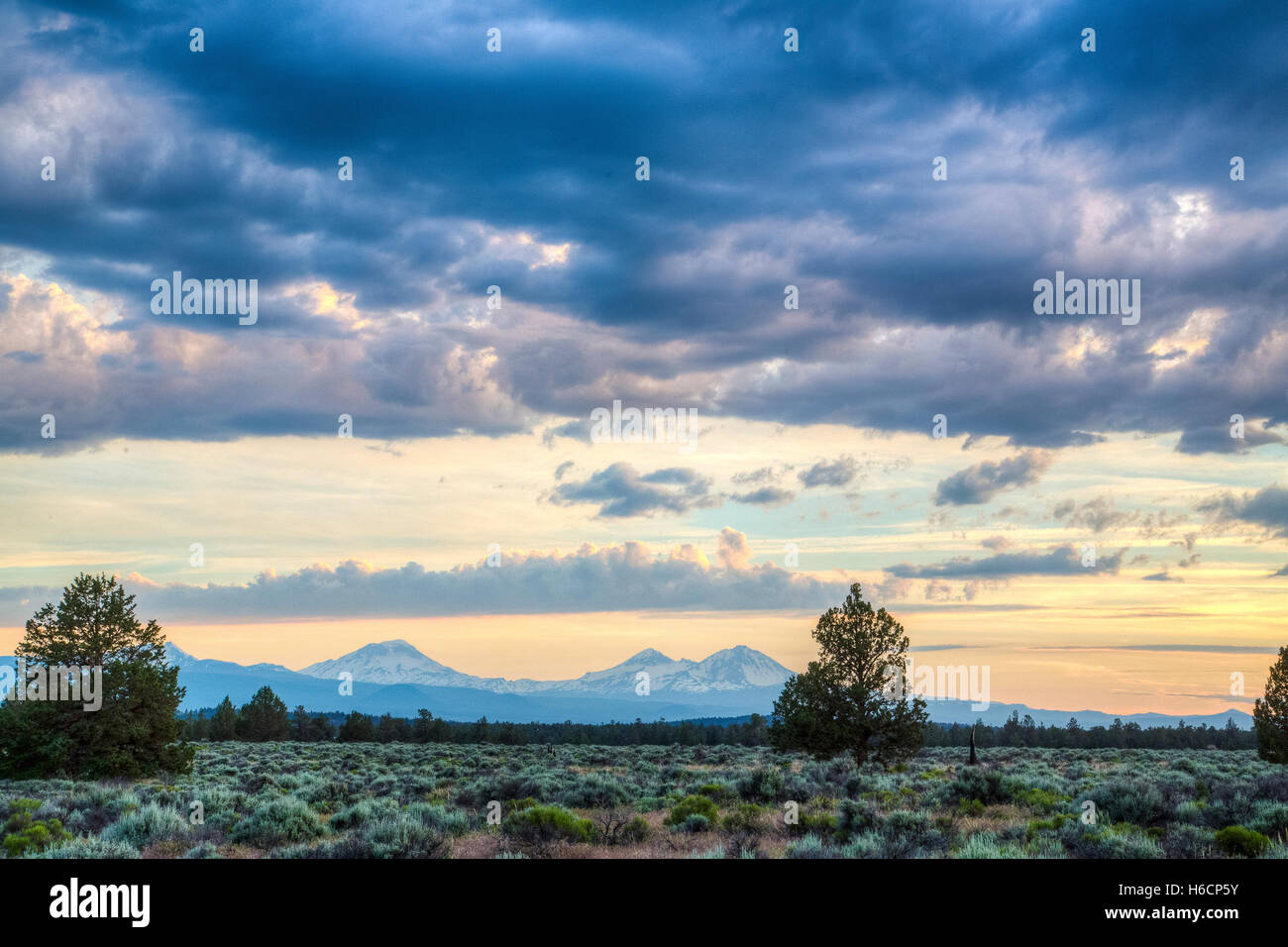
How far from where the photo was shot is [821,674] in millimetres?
32562

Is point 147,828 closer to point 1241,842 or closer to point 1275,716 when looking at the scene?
point 1241,842

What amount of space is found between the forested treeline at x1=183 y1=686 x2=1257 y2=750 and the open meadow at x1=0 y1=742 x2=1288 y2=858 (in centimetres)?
4455

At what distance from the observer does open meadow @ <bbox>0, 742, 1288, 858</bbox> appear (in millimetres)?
15633

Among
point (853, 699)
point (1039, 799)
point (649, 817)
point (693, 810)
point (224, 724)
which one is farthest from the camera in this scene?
point (224, 724)

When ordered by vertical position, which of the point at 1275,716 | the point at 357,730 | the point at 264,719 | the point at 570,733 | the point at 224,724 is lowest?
the point at 570,733

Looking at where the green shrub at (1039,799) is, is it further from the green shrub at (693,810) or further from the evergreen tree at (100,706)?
the evergreen tree at (100,706)

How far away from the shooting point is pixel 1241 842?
15.5 metres

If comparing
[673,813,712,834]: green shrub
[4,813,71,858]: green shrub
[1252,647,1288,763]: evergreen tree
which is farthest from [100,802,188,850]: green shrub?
[1252,647,1288,763]: evergreen tree

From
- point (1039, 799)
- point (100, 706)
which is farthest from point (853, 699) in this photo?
point (100, 706)

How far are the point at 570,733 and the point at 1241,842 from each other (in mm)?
76030

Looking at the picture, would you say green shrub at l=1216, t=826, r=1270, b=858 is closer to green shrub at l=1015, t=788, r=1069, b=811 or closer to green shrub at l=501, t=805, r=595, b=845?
green shrub at l=1015, t=788, r=1069, b=811

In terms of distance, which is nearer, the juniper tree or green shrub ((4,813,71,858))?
green shrub ((4,813,71,858))
